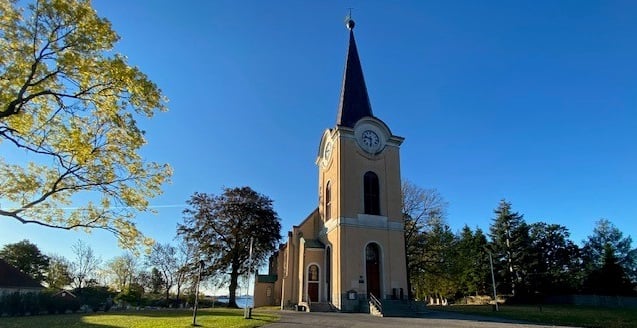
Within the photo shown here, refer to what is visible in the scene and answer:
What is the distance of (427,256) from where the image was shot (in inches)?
1277

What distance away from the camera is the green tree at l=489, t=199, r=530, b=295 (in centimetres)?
4662

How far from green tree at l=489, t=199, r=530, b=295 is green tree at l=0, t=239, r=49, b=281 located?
60472 mm

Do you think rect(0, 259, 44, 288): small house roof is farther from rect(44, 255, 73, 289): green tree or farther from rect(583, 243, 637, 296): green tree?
rect(583, 243, 637, 296): green tree

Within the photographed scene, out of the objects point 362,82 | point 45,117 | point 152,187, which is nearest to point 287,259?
point 362,82

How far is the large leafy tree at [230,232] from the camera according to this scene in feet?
125

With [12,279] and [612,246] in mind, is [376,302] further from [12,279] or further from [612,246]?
[612,246]

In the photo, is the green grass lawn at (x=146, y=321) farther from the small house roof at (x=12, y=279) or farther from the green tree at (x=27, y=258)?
the green tree at (x=27, y=258)

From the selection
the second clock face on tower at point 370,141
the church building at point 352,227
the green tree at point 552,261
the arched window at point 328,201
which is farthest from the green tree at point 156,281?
the green tree at point 552,261

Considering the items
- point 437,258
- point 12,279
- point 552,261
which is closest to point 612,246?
A: point 552,261

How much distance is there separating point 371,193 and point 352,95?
9.31 metres

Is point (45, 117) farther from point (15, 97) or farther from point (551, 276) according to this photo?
point (551, 276)

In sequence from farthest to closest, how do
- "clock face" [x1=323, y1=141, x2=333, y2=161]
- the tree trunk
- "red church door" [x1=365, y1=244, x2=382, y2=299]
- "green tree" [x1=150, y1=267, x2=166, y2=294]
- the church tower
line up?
1. "green tree" [x1=150, y1=267, x2=166, y2=294]
2. the tree trunk
3. "clock face" [x1=323, y1=141, x2=333, y2=161]
4. "red church door" [x1=365, y1=244, x2=382, y2=299]
5. the church tower

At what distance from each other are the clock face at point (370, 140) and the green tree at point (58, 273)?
46.0 metres

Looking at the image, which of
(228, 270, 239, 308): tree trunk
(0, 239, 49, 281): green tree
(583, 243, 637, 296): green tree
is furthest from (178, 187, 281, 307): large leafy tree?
(583, 243, 637, 296): green tree
